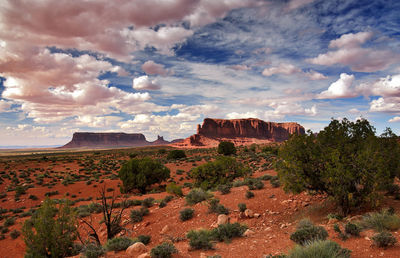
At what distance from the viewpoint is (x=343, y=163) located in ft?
29.0

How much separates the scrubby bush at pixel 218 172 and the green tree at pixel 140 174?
7.02m

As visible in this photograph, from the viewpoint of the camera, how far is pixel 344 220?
820cm

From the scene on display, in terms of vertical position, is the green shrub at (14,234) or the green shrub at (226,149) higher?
the green shrub at (226,149)

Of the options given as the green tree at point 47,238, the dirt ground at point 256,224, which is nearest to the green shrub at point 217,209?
the dirt ground at point 256,224

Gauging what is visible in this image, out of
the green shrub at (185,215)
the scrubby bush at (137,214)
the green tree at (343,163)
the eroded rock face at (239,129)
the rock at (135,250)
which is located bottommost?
the scrubby bush at (137,214)

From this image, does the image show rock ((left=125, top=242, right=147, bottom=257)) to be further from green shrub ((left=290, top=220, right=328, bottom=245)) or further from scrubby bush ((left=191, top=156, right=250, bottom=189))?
scrubby bush ((left=191, top=156, right=250, bottom=189))

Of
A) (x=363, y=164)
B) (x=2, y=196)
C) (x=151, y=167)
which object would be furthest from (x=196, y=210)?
(x=2, y=196)

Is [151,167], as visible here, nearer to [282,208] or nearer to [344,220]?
[282,208]

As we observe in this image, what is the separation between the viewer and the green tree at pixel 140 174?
82.6ft

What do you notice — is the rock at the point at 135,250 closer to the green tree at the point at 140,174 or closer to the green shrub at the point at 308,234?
the green shrub at the point at 308,234

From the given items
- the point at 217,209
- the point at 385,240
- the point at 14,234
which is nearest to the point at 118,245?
the point at 217,209

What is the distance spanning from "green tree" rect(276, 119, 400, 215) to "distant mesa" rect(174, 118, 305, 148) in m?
135

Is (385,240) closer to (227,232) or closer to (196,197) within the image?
(227,232)

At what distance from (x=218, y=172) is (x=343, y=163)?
539 inches
